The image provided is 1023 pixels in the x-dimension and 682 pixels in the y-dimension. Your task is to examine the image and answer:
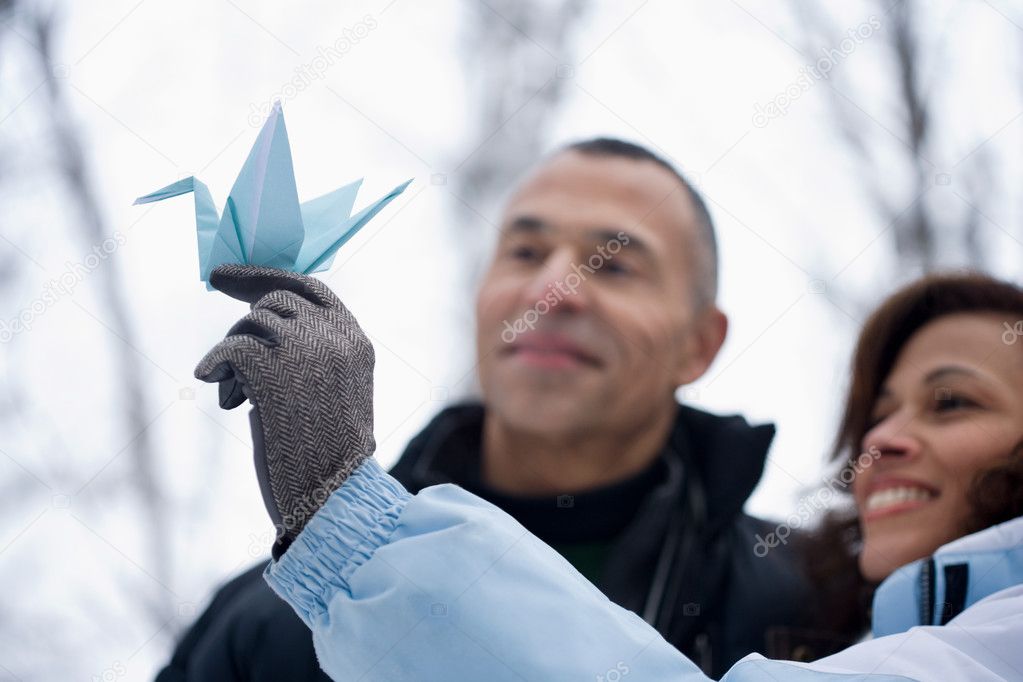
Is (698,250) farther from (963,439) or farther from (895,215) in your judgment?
(895,215)

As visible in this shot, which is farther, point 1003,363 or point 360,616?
point 1003,363

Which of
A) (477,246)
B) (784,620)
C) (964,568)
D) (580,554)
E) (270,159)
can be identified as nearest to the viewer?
(270,159)

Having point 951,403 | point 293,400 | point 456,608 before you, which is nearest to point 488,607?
point 456,608

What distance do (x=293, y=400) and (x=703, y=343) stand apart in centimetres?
196

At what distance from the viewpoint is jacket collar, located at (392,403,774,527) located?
8.52 feet

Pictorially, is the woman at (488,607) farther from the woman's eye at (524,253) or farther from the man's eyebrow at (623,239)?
the woman's eye at (524,253)

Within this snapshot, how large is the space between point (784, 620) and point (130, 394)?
392 cm

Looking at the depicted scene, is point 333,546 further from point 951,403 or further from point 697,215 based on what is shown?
point 697,215

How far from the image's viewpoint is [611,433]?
2791mm

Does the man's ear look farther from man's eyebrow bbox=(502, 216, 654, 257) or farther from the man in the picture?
man's eyebrow bbox=(502, 216, 654, 257)

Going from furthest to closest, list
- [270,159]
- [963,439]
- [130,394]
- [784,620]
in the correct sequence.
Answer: [130,394]
[784,620]
[963,439]
[270,159]

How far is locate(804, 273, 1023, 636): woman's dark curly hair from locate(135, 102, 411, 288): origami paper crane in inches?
56.9

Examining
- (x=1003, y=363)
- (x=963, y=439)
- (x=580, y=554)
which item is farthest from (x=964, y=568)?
(x=580, y=554)

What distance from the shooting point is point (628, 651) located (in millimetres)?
1238
